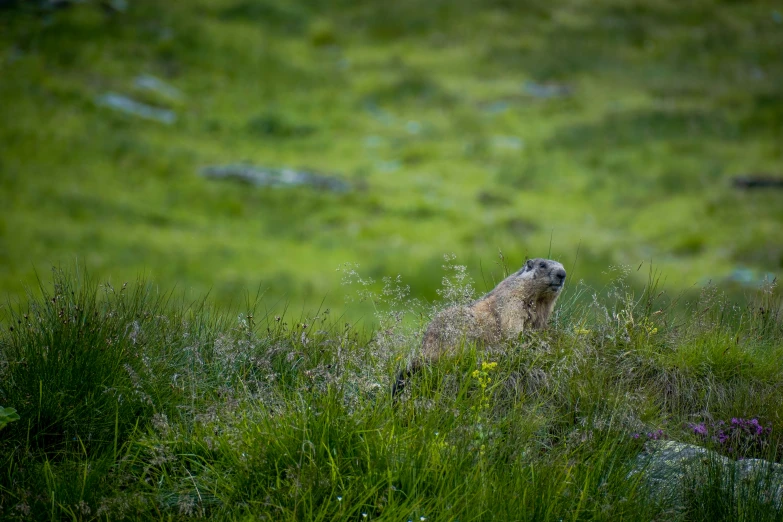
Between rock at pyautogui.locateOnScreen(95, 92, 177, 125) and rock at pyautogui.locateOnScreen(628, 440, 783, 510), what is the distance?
32.4 meters

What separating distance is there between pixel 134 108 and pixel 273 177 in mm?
8529

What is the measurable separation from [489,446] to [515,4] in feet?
155

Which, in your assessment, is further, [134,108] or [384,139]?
[384,139]

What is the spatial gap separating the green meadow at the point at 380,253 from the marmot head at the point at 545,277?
0.44m

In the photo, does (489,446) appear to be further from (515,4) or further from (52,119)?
(515,4)

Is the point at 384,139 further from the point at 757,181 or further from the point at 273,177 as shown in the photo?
the point at 757,181

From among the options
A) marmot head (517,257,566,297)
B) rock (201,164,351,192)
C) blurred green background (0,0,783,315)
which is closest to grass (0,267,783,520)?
marmot head (517,257,566,297)

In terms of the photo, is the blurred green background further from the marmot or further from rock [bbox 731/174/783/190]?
the marmot

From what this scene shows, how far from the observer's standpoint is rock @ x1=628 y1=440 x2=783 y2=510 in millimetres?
5742

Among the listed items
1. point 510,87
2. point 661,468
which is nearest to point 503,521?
point 661,468

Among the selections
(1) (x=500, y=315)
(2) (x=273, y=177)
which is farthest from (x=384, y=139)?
(1) (x=500, y=315)

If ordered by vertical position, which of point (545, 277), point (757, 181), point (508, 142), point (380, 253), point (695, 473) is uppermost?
point (545, 277)

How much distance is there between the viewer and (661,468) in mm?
6176

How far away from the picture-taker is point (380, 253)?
88.0 feet
